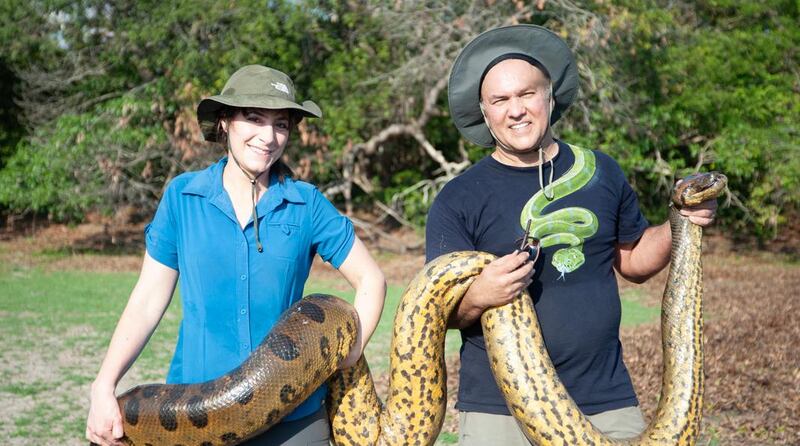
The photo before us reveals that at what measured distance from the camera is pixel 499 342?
133 inches

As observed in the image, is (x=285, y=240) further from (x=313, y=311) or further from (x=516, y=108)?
(x=516, y=108)

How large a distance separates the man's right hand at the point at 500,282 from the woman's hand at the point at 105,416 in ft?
4.59

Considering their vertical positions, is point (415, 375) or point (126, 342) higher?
point (126, 342)

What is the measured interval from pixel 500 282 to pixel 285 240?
2.76 ft

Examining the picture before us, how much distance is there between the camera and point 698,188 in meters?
3.45

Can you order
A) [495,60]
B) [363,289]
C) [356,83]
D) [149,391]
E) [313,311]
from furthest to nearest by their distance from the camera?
[356,83]
[495,60]
[363,289]
[313,311]
[149,391]

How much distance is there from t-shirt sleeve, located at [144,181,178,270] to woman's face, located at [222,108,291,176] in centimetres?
31

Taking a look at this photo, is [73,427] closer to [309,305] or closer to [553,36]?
[309,305]

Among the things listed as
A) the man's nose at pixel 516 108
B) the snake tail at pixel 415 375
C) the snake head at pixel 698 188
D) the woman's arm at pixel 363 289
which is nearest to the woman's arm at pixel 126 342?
the woman's arm at pixel 363 289

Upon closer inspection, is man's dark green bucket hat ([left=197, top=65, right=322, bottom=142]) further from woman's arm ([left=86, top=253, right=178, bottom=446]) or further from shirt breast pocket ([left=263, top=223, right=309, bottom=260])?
woman's arm ([left=86, top=253, right=178, bottom=446])

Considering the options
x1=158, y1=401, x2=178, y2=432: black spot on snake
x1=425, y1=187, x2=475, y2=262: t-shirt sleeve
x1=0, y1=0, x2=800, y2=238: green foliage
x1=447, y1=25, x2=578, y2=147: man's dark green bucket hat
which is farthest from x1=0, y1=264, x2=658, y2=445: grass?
x1=158, y1=401, x2=178, y2=432: black spot on snake

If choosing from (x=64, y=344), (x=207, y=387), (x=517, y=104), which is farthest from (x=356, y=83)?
(x=207, y=387)

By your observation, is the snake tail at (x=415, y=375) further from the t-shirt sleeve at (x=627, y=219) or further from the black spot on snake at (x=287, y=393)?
the t-shirt sleeve at (x=627, y=219)

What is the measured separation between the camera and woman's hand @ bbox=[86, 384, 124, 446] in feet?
10.3
